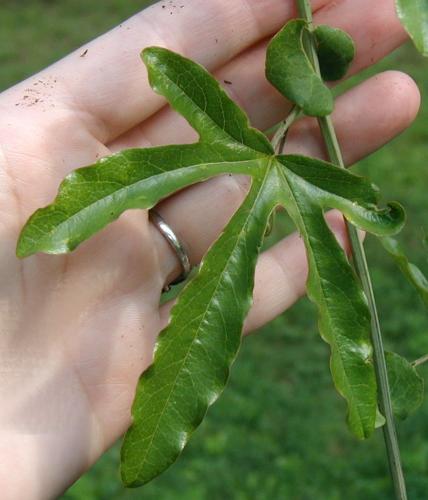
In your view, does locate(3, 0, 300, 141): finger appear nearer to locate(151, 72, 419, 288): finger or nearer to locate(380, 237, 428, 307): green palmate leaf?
locate(151, 72, 419, 288): finger

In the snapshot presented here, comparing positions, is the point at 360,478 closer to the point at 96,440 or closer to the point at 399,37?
the point at 96,440

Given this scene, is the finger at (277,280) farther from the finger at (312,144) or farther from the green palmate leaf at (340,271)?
the green palmate leaf at (340,271)

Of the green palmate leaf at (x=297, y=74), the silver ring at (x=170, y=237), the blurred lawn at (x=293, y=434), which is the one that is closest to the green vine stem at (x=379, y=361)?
the green palmate leaf at (x=297, y=74)

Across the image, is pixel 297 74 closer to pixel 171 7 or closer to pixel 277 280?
pixel 171 7

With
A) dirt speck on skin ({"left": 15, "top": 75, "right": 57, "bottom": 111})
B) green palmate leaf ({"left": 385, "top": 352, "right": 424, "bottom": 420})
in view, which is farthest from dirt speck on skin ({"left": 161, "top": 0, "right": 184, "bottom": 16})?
green palmate leaf ({"left": 385, "top": 352, "right": 424, "bottom": 420})

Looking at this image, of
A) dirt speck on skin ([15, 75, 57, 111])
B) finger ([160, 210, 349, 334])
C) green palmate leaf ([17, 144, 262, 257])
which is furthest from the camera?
finger ([160, 210, 349, 334])

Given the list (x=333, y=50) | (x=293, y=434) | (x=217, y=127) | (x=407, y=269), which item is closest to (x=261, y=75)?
(x=333, y=50)
